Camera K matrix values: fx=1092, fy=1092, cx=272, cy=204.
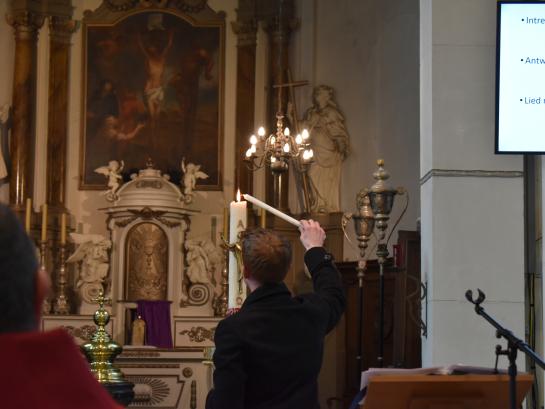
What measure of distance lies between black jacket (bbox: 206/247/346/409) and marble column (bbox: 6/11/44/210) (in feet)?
35.4

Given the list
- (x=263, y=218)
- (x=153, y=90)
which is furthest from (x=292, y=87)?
(x=263, y=218)

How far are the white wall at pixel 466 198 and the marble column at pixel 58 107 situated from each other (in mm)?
8805

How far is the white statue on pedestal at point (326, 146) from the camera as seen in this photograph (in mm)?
13797

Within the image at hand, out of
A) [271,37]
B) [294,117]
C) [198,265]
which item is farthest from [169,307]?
[271,37]

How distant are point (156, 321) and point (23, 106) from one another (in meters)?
3.37

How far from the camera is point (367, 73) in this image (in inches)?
559

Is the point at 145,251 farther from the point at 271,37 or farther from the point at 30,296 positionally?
the point at 30,296

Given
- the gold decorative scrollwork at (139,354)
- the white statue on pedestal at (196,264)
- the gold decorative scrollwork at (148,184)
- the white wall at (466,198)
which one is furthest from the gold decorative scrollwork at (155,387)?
the white wall at (466,198)

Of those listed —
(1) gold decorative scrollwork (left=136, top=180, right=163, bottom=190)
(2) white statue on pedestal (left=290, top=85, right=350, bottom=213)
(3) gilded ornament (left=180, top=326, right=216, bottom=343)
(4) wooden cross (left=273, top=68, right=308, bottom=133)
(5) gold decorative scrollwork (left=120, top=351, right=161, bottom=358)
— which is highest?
(4) wooden cross (left=273, top=68, right=308, bottom=133)

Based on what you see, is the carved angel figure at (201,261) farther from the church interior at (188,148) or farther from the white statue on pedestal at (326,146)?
the white statue on pedestal at (326,146)

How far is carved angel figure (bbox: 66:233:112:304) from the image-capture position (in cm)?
1360

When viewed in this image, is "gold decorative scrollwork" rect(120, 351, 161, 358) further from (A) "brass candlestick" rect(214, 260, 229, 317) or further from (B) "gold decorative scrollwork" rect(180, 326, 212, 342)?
(A) "brass candlestick" rect(214, 260, 229, 317)

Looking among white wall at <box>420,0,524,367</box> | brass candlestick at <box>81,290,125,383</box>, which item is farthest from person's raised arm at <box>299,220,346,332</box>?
white wall at <box>420,0,524,367</box>

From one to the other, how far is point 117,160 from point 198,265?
1943 mm
